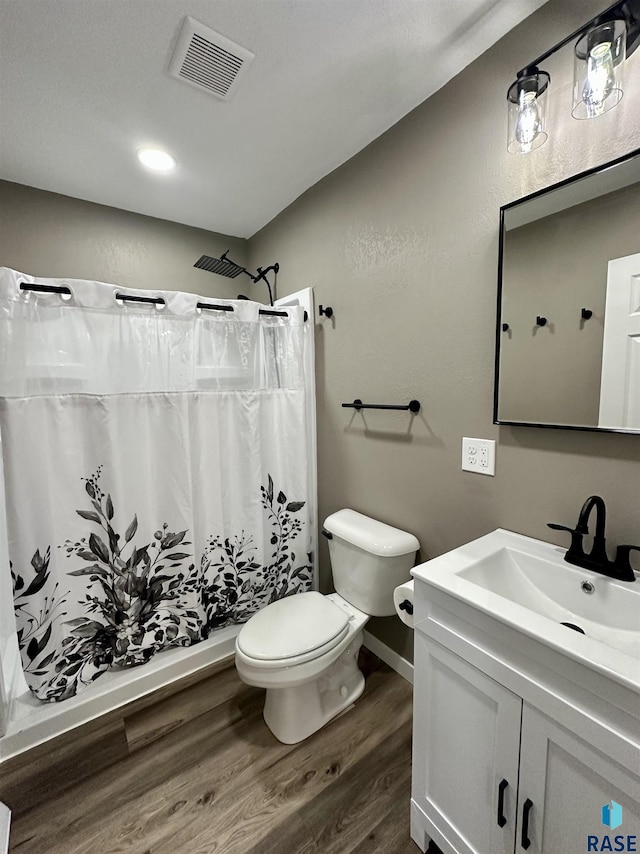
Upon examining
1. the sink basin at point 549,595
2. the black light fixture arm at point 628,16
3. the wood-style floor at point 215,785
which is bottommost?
the wood-style floor at point 215,785

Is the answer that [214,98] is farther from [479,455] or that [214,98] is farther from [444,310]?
[479,455]

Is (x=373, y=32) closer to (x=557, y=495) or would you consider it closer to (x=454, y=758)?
(x=557, y=495)

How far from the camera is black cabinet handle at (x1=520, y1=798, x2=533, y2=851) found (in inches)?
30.8

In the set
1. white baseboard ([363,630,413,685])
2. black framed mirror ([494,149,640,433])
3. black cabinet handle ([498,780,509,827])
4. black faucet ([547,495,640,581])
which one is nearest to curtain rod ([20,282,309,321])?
black framed mirror ([494,149,640,433])

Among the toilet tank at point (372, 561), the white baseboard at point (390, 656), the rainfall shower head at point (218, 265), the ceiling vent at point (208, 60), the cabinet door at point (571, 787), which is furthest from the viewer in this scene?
the rainfall shower head at point (218, 265)

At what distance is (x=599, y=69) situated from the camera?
0.90 metres

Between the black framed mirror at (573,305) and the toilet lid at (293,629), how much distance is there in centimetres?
104

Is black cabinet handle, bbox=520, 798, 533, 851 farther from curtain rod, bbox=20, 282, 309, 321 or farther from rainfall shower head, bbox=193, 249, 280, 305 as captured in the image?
rainfall shower head, bbox=193, 249, 280, 305

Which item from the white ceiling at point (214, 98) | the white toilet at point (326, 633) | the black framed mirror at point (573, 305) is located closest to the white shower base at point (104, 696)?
the white toilet at point (326, 633)

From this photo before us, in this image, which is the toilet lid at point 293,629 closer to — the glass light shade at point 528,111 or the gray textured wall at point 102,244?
the glass light shade at point 528,111

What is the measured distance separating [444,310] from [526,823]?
4.82 feet

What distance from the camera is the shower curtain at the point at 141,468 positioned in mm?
1412

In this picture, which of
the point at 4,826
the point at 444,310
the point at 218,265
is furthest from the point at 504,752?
the point at 218,265

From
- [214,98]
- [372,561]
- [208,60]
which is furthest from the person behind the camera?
[372,561]
